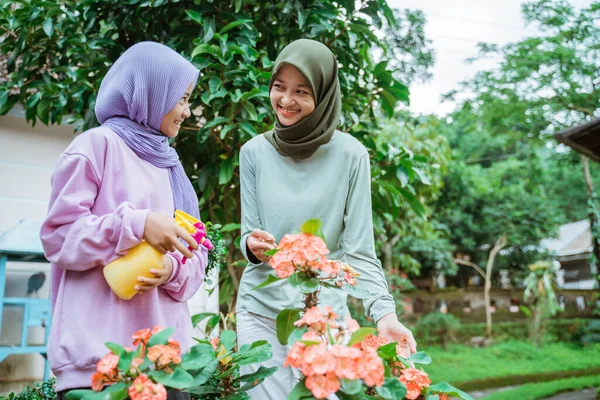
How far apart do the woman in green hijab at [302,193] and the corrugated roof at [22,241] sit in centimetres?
180

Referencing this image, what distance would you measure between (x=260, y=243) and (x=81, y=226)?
469 mm

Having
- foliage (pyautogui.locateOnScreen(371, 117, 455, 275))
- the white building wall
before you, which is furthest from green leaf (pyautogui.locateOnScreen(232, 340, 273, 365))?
the white building wall

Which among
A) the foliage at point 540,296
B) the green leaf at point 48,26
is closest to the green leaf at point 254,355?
the green leaf at point 48,26

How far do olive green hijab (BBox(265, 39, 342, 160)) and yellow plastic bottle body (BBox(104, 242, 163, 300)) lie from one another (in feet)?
1.88

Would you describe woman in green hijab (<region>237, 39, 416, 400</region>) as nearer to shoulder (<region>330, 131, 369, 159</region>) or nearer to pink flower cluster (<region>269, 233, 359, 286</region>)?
shoulder (<region>330, 131, 369, 159</region>)

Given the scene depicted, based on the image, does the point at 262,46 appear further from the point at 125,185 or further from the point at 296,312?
the point at 296,312

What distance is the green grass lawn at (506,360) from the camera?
8.47m

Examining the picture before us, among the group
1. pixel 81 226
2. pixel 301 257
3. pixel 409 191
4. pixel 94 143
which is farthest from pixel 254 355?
pixel 409 191

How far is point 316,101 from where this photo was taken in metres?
1.68

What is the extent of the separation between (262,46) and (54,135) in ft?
7.08

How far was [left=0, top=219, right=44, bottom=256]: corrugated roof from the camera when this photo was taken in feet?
9.84

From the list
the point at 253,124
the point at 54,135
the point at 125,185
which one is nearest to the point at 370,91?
the point at 253,124

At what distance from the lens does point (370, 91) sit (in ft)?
10.2

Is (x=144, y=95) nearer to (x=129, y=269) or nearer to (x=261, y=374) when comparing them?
(x=129, y=269)
